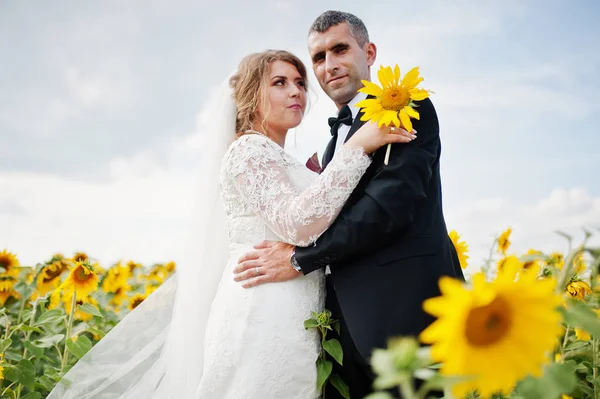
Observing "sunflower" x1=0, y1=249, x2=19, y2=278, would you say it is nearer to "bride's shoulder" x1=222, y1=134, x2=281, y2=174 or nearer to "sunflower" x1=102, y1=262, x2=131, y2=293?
"sunflower" x1=102, y1=262, x2=131, y2=293

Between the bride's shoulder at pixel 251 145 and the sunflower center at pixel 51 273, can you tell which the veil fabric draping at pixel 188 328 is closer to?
the bride's shoulder at pixel 251 145

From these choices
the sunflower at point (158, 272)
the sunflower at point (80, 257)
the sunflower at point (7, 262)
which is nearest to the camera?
the sunflower at point (80, 257)

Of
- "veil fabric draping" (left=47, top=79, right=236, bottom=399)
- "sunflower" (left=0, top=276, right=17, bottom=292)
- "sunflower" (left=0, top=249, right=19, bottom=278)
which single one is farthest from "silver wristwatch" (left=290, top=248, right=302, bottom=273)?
"sunflower" (left=0, top=249, right=19, bottom=278)

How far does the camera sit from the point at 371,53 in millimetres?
3639

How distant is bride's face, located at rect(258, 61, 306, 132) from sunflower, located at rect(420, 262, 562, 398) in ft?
7.92

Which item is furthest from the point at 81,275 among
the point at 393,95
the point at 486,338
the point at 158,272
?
the point at 486,338

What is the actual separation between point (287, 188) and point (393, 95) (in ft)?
2.46

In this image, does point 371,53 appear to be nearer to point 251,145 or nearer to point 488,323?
point 251,145

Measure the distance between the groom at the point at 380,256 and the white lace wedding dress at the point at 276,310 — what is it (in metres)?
0.07

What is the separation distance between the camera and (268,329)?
95.3 inches

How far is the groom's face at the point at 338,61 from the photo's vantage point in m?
3.37

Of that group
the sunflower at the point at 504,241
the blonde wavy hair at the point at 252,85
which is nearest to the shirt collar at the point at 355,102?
the blonde wavy hair at the point at 252,85

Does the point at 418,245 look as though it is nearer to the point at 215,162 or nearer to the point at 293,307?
the point at 293,307

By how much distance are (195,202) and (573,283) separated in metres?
2.00
